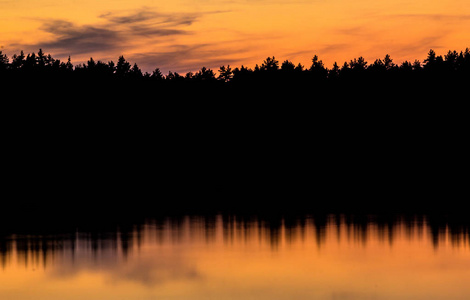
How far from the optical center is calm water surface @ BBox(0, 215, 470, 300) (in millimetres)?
26969

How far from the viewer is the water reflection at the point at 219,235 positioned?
117ft

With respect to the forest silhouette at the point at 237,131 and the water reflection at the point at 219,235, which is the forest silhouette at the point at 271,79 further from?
the water reflection at the point at 219,235

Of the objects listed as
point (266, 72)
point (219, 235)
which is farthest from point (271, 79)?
point (219, 235)

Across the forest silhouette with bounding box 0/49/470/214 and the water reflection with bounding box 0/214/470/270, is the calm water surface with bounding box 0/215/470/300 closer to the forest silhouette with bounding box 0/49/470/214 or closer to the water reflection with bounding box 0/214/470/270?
the water reflection with bounding box 0/214/470/270

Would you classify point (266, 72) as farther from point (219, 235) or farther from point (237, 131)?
point (219, 235)

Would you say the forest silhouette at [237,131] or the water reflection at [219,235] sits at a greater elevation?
the forest silhouette at [237,131]

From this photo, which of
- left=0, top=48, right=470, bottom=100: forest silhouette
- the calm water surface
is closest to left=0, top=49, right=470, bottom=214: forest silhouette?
left=0, top=48, right=470, bottom=100: forest silhouette

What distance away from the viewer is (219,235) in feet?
139

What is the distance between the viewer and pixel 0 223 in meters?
48.7

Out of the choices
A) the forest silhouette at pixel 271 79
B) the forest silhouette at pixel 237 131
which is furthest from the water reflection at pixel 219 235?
the forest silhouette at pixel 271 79

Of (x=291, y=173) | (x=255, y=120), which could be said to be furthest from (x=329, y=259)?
(x=255, y=120)

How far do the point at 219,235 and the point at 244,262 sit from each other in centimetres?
974

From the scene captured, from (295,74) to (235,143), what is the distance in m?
22.2

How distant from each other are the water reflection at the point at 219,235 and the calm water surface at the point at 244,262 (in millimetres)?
46
